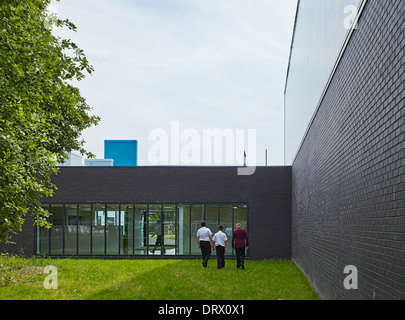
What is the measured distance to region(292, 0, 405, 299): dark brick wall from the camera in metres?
4.52

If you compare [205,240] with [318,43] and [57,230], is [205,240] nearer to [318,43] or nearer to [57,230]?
[57,230]

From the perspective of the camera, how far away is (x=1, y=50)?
36.1 feet

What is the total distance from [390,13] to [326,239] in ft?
18.7

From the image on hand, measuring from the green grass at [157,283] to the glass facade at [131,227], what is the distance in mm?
3820

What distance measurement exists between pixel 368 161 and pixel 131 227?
55.0ft

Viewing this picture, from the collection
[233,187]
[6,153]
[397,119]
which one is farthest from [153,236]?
[397,119]

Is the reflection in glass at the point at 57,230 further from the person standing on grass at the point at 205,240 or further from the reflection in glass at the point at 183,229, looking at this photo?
the person standing on grass at the point at 205,240

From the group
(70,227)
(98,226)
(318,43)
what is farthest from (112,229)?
(318,43)

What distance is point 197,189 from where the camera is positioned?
21312 millimetres

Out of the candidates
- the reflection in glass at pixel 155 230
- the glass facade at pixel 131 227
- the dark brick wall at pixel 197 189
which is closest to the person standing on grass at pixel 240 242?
the dark brick wall at pixel 197 189

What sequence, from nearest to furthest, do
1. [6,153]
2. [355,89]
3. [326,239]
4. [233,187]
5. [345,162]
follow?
[355,89] → [345,162] → [326,239] → [6,153] → [233,187]

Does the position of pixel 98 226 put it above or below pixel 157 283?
above

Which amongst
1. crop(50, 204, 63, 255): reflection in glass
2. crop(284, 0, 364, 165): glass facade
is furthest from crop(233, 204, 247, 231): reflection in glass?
crop(50, 204, 63, 255): reflection in glass
